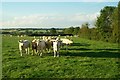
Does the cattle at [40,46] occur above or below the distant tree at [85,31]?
below

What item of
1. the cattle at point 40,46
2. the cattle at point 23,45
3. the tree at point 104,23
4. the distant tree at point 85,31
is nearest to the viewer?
the cattle at point 40,46

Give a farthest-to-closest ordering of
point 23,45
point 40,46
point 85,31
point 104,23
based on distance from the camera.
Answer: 1. point 85,31
2. point 104,23
3. point 23,45
4. point 40,46

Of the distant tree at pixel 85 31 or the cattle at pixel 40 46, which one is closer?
the cattle at pixel 40 46

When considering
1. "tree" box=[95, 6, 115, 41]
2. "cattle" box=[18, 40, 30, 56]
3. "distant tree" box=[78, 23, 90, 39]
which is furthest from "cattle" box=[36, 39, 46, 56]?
"distant tree" box=[78, 23, 90, 39]

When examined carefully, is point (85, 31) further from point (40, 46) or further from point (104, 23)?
point (40, 46)

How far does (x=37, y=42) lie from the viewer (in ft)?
87.2

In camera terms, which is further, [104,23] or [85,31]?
[85,31]

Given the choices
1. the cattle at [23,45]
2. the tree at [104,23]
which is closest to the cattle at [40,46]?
the cattle at [23,45]

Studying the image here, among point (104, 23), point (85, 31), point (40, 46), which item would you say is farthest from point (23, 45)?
point (85, 31)

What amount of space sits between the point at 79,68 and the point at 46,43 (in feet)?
32.0

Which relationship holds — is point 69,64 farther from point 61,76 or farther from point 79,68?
point 61,76

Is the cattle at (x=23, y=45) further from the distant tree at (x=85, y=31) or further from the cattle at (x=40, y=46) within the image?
the distant tree at (x=85, y=31)

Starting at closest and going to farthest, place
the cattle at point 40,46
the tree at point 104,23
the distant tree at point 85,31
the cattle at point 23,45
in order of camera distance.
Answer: the cattle at point 40,46 → the cattle at point 23,45 → the tree at point 104,23 → the distant tree at point 85,31

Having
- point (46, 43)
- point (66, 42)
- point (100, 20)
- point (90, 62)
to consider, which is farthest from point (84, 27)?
point (90, 62)
